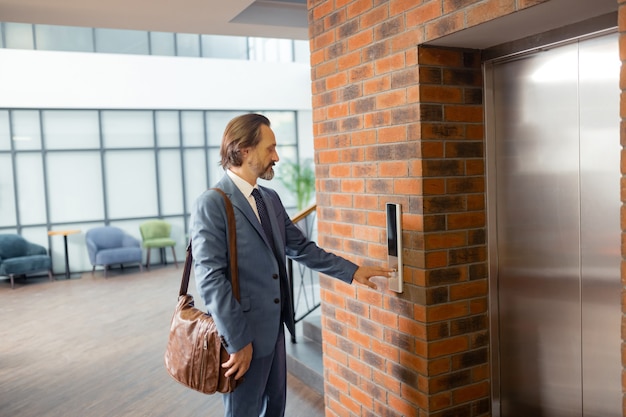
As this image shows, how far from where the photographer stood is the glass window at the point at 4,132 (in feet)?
35.2

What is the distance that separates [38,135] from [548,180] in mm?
10554

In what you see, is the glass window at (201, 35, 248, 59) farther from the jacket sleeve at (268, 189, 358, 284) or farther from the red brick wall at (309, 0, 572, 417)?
the jacket sleeve at (268, 189, 358, 284)

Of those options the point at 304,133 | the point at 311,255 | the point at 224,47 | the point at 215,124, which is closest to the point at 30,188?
the point at 215,124

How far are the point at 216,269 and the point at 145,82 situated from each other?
9.84m

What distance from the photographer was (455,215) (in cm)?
277

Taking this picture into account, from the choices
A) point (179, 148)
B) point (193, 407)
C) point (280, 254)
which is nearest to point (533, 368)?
point (280, 254)

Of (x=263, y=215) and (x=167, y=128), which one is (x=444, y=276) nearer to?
(x=263, y=215)

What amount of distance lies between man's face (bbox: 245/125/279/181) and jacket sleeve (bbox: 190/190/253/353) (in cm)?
24

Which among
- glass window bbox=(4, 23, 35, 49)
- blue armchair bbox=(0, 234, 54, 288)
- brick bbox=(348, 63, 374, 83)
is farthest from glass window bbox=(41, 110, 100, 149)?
brick bbox=(348, 63, 374, 83)

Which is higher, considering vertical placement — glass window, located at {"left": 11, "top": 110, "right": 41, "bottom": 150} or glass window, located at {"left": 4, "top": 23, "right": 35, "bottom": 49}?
glass window, located at {"left": 4, "top": 23, "right": 35, "bottom": 49}

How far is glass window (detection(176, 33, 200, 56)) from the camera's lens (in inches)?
484

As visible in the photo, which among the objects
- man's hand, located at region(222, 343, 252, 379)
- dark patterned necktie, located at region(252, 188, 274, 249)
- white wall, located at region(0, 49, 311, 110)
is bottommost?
man's hand, located at region(222, 343, 252, 379)

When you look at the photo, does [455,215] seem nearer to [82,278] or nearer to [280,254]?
[280,254]

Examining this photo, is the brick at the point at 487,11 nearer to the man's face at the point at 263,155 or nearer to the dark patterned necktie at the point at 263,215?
the man's face at the point at 263,155
